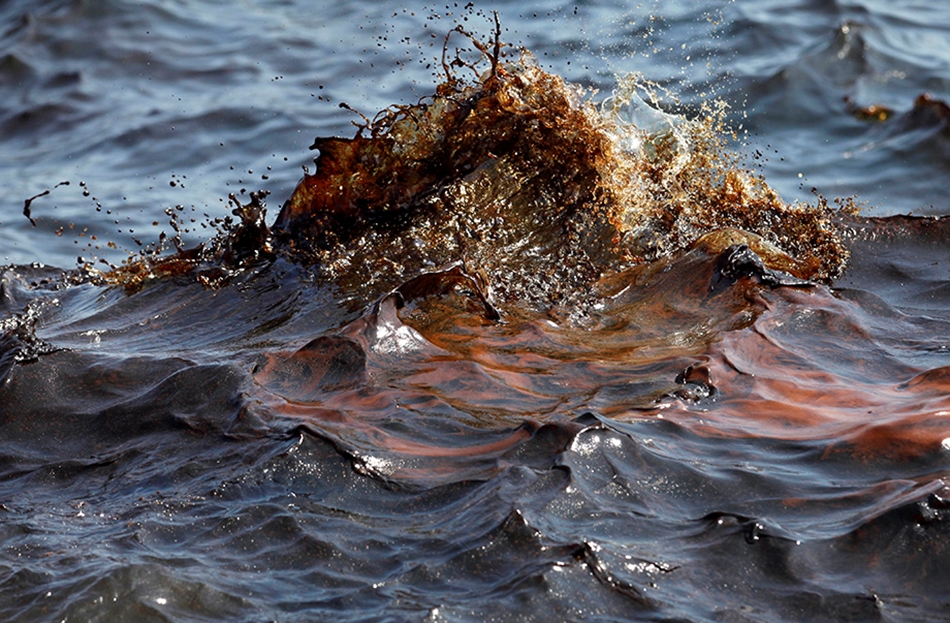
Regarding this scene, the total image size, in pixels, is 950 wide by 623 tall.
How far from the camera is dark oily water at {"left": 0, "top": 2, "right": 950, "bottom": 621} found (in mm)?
2857

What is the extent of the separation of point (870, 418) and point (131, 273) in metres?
3.87

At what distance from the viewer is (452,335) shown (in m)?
4.30

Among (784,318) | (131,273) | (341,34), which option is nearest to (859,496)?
(784,318)

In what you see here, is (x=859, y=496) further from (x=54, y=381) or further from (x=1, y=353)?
(x=1, y=353)

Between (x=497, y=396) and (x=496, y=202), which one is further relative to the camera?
(x=496, y=202)

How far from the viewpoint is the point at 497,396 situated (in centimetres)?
383

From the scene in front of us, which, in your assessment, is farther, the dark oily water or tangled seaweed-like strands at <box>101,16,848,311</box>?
tangled seaweed-like strands at <box>101,16,848,311</box>

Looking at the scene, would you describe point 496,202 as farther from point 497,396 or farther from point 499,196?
point 497,396

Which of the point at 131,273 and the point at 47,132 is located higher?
the point at 131,273

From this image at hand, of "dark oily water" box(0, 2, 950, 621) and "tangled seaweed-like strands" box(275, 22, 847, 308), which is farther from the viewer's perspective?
"tangled seaweed-like strands" box(275, 22, 847, 308)

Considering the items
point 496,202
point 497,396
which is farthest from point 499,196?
point 497,396

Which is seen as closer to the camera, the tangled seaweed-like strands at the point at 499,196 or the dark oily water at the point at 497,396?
the dark oily water at the point at 497,396

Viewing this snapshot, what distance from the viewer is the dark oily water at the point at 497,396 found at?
2.86 m

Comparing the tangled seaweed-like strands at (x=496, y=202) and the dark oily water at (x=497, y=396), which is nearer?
the dark oily water at (x=497, y=396)
